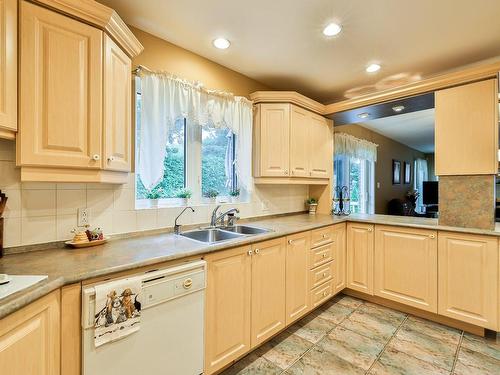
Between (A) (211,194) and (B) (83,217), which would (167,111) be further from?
(B) (83,217)

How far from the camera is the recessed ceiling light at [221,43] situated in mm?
2074

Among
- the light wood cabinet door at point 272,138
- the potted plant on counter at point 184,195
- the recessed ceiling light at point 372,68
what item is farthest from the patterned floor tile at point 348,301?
the recessed ceiling light at point 372,68

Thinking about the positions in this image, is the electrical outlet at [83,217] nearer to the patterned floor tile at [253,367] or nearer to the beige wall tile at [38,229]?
the beige wall tile at [38,229]

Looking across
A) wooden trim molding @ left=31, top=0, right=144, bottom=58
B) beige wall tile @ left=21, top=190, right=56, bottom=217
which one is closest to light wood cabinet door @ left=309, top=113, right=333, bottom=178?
wooden trim molding @ left=31, top=0, right=144, bottom=58

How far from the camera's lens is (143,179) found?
190 centimetres

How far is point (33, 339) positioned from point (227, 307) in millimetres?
1029

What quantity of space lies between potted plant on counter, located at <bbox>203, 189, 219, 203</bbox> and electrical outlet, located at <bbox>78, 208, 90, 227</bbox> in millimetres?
977

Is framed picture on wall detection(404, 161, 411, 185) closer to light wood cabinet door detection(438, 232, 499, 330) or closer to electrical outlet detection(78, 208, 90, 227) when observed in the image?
light wood cabinet door detection(438, 232, 499, 330)

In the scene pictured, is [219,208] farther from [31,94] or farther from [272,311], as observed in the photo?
[31,94]

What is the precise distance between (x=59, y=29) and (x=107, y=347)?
1604 millimetres

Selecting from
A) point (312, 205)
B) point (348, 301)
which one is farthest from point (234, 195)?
point (348, 301)

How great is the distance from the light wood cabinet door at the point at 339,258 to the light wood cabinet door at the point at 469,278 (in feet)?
2.89

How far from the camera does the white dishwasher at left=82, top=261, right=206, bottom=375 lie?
3.72 ft

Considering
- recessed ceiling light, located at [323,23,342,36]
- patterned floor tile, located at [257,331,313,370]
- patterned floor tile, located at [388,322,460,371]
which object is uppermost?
recessed ceiling light, located at [323,23,342,36]
